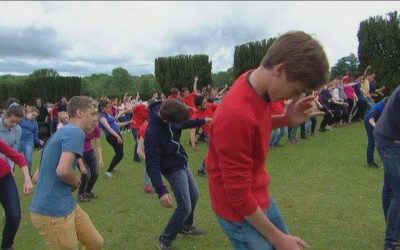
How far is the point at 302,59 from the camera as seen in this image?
2.08 m

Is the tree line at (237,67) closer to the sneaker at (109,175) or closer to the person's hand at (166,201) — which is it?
the person's hand at (166,201)

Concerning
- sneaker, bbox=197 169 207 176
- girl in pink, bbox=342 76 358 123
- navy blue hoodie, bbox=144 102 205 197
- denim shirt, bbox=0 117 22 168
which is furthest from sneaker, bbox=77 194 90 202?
girl in pink, bbox=342 76 358 123

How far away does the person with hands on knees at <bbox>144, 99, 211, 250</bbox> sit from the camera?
5113 millimetres

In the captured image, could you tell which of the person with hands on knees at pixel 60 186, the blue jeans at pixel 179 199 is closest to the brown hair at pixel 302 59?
the person with hands on knees at pixel 60 186

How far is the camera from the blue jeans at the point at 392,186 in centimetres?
475

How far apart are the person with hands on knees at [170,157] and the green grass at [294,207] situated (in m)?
0.56

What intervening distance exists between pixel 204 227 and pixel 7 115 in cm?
328

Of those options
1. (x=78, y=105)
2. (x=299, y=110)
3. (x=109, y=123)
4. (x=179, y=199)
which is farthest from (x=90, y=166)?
(x=299, y=110)

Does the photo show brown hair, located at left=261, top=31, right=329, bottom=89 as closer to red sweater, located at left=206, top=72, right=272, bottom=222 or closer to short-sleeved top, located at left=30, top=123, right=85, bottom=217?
red sweater, located at left=206, top=72, right=272, bottom=222

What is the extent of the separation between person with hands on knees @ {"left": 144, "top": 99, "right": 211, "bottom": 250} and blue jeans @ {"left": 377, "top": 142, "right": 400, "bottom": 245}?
220 cm

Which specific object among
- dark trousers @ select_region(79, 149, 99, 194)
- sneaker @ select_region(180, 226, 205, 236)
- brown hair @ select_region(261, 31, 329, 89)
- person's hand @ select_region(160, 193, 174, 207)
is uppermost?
brown hair @ select_region(261, 31, 329, 89)

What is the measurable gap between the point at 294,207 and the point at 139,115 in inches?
239

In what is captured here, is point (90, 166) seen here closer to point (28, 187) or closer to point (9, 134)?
point (9, 134)

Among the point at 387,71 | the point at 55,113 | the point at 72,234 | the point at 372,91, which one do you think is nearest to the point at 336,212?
the point at 72,234
